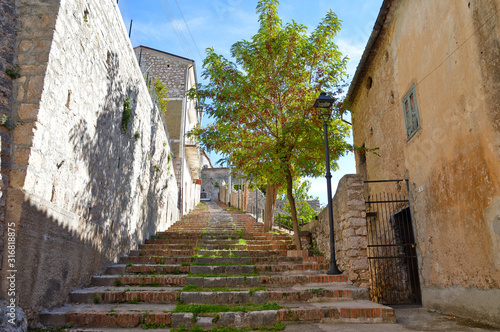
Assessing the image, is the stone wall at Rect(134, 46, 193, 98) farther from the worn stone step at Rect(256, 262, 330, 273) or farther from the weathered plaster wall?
the worn stone step at Rect(256, 262, 330, 273)

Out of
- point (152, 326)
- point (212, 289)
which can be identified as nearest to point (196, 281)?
point (212, 289)

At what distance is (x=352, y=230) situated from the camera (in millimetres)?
6688

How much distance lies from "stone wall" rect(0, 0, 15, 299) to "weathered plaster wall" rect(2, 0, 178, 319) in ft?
0.27

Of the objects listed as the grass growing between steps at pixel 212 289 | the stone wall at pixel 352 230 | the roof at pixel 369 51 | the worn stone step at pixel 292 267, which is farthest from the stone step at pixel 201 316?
the roof at pixel 369 51

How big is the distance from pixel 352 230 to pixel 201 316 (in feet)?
10.6

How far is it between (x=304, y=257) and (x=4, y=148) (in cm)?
629

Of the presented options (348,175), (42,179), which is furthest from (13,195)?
(348,175)

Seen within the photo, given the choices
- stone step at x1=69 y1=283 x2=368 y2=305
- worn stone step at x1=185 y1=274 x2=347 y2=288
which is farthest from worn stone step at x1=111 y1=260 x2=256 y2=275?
stone step at x1=69 y1=283 x2=368 y2=305

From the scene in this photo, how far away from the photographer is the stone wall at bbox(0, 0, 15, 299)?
4172mm

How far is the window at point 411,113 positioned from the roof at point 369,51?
224 centimetres

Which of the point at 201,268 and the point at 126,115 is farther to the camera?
the point at 126,115

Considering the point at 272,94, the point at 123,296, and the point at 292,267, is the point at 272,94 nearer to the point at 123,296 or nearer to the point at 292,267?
the point at 292,267

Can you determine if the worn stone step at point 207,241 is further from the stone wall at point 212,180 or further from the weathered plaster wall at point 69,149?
the stone wall at point 212,180

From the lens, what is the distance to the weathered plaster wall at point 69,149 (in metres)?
4.44
